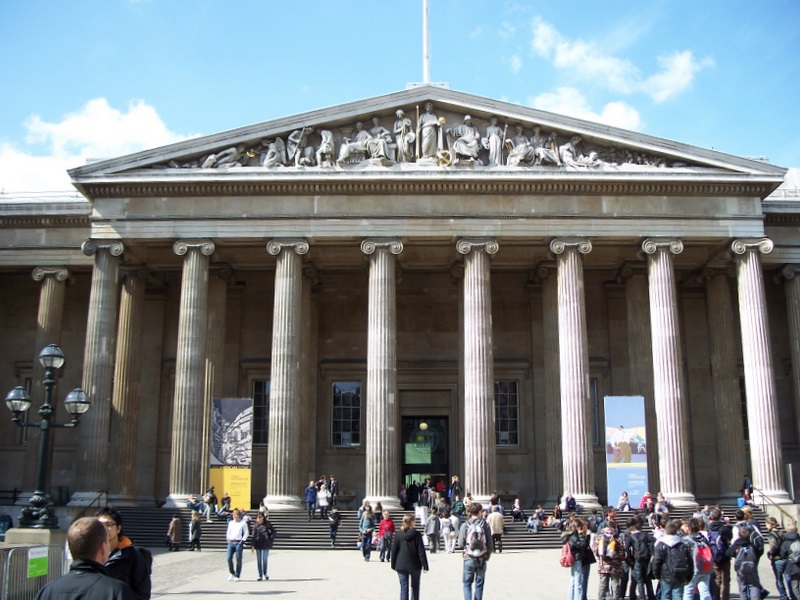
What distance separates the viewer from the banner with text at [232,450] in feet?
101

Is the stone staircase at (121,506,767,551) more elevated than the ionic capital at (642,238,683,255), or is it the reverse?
the ionic capital at (642,238,683,255)

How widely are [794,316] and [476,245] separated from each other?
13.6m

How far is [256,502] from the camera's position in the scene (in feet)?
121

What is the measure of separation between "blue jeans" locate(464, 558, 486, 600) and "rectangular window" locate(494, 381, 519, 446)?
25170 mm

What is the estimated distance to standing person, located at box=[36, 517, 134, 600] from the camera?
16.9 feet

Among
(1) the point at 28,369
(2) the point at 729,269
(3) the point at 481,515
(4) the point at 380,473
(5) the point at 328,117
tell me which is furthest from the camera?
(1) the point at 28,369

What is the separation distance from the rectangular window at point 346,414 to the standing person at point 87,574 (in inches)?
1341

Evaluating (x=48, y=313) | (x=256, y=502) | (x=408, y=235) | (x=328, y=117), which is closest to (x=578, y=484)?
(x=408, y=235)

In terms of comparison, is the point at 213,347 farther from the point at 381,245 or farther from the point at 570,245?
the point at 570,245

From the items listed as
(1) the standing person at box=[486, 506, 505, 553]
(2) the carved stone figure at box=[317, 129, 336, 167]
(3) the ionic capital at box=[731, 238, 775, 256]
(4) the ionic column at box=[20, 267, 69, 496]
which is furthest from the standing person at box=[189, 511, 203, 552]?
(3) the ionic capital at box=[731, 238, 775, 256]

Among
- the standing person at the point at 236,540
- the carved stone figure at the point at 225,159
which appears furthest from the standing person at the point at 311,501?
the carved stone figure at the point at 225,159

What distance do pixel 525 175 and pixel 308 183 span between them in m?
7.99

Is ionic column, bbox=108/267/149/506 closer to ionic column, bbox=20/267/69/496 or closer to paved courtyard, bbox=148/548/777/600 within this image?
ionic column, bbox=20/267/69/496

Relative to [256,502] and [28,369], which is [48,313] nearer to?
[28,369]
